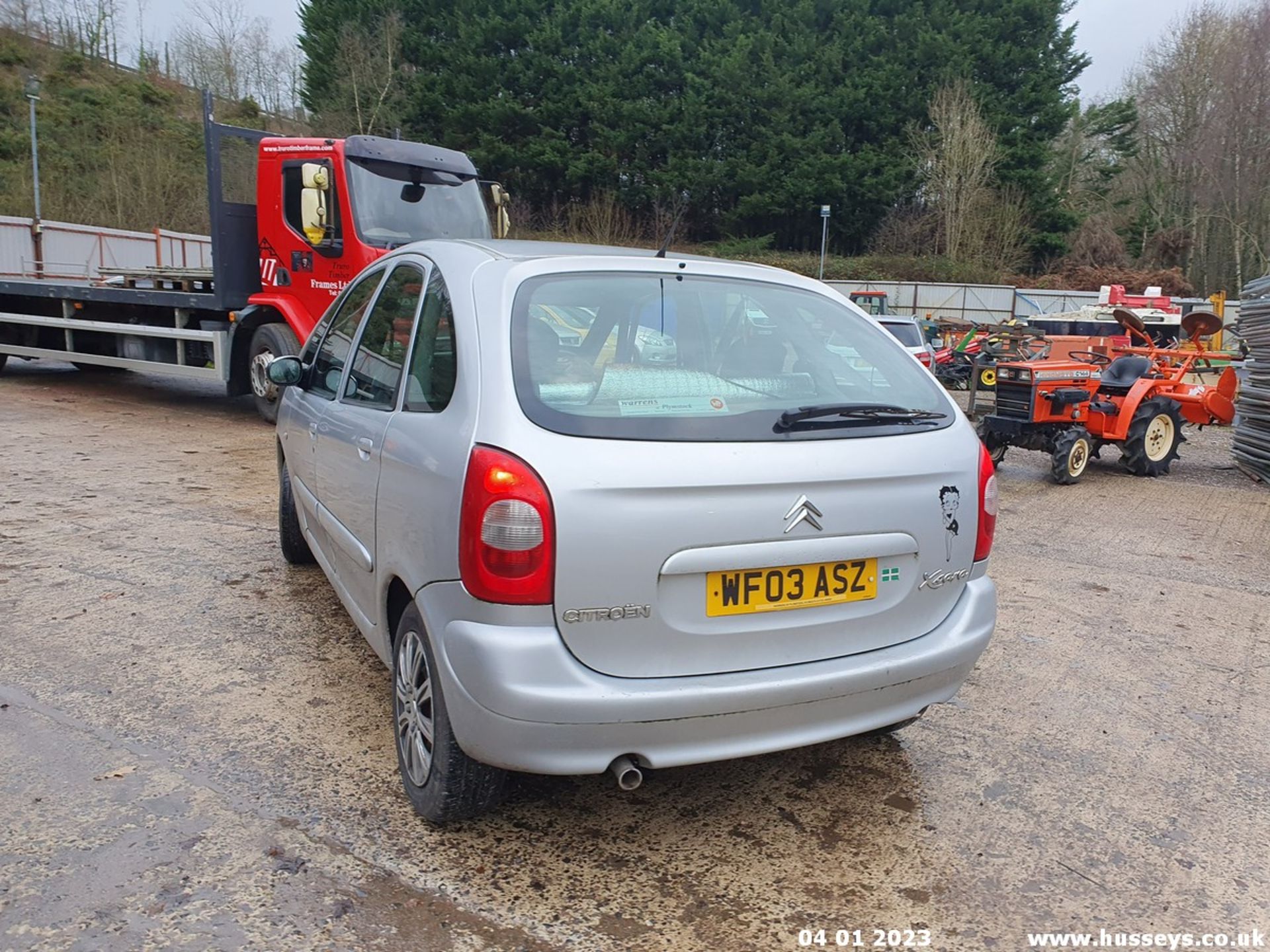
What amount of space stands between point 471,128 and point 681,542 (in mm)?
38837

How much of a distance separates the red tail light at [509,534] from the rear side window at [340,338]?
5.36ft

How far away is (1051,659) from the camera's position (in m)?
4.28

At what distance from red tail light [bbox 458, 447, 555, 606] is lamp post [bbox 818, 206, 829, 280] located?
32.6 m

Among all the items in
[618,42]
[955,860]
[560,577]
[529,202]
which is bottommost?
[955,860]

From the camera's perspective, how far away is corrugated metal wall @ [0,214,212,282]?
2023 centimetres

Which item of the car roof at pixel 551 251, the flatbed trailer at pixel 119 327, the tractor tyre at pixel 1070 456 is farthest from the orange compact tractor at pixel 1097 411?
the flatbed trailer at pixel 119 327

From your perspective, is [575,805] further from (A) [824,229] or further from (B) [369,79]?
(B) [369,79]

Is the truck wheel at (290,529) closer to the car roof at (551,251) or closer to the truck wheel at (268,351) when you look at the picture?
the car roof at (551,251)

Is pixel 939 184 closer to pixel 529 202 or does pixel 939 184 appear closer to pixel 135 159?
pixel 529 202

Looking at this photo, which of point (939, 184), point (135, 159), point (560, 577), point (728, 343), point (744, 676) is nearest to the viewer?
point (560, 577)

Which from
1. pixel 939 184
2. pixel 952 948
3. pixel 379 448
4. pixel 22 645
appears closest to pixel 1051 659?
pixel 952 948

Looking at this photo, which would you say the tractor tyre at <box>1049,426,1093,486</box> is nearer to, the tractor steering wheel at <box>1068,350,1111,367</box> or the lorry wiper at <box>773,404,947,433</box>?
the tractor steering wheel at <box>1068,350,1111,367</box>
